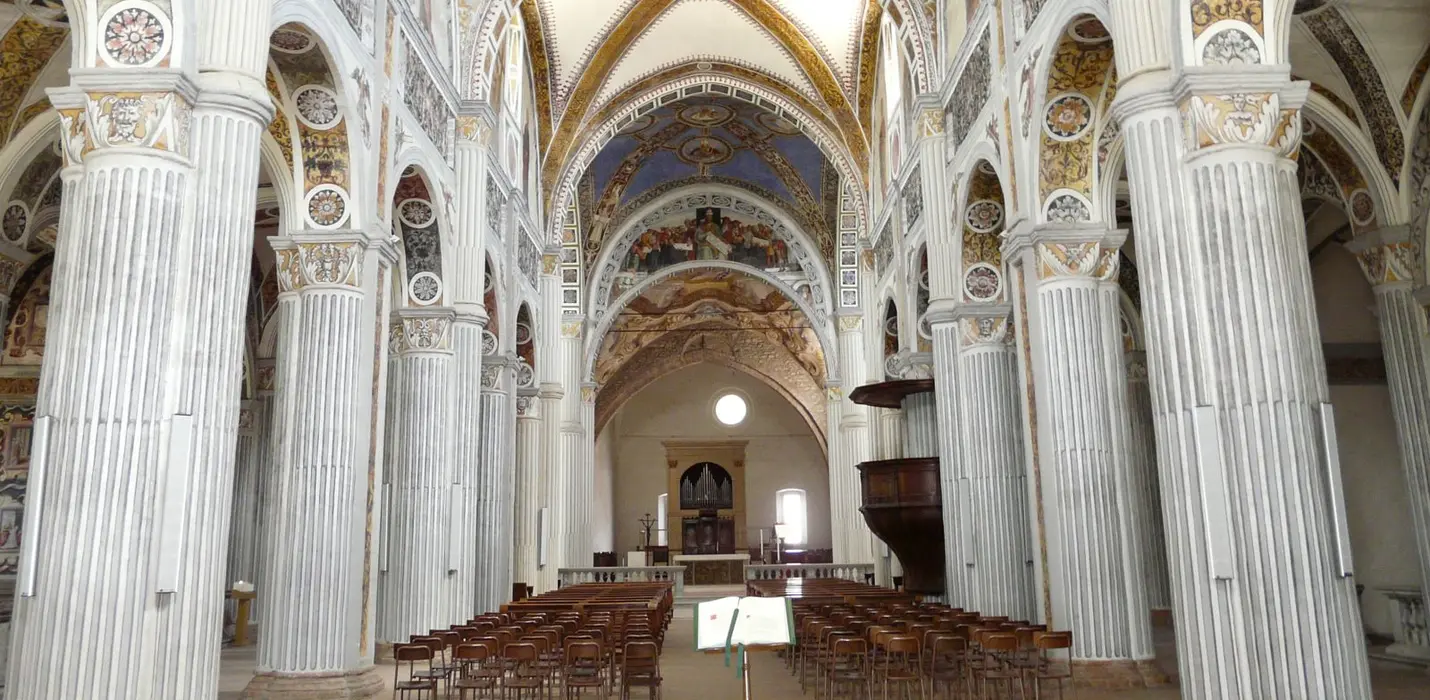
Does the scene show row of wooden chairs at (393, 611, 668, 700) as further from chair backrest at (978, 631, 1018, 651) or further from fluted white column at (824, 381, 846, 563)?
fluted white column at (824, 381, 846, 563)

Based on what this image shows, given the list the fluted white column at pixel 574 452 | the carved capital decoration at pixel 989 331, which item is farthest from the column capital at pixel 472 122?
the fluted white column at pixel 574 452

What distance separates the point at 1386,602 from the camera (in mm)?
13773

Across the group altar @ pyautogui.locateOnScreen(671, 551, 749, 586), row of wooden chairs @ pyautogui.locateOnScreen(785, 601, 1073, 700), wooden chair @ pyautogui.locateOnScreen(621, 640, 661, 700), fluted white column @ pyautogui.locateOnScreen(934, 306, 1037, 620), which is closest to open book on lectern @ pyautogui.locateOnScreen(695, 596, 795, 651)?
row of wooden chairs @ pyautogui.locateOnScreen(785, 601, 1073, 700)

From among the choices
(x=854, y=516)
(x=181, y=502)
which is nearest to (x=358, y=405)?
(x=181, y=502)

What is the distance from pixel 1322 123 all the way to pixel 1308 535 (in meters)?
6.96

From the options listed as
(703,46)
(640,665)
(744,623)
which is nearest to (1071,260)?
(640,665)

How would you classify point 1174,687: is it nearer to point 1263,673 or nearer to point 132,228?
point 1263,673

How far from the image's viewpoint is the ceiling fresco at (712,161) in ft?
81.4

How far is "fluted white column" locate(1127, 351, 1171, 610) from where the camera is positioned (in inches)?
663

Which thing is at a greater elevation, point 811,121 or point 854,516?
point 811,121

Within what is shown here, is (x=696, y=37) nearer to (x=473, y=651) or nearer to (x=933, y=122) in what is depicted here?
(x=933, y=122)

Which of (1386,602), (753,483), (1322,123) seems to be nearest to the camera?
(1322,123)

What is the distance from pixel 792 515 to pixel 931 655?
29170 millimetres

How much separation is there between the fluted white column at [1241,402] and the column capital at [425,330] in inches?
345
